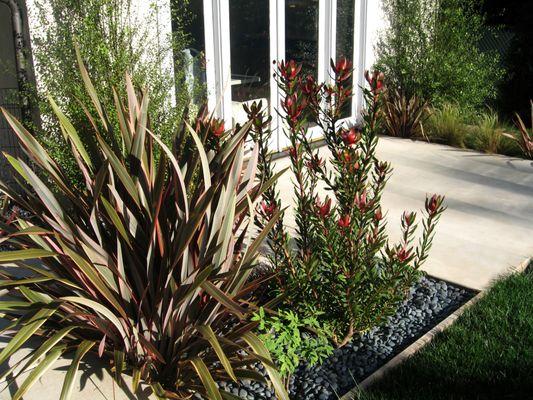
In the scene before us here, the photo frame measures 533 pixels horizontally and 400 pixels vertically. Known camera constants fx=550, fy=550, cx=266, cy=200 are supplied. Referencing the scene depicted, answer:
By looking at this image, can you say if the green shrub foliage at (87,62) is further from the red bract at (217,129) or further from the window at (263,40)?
the red bract at (217,129)

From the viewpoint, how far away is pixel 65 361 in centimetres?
264

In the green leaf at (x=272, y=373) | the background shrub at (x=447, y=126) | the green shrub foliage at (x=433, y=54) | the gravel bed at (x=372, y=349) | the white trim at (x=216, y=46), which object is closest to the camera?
the green leaf at (x=272, y=373)

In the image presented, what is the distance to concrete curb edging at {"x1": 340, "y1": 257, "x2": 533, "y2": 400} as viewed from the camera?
2.55 meters

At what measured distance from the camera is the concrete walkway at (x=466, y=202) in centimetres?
397

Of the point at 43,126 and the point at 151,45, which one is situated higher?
the point at 151,45

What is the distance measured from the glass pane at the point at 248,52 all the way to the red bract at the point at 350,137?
3701 millimetres

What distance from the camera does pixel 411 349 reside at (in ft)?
9.37

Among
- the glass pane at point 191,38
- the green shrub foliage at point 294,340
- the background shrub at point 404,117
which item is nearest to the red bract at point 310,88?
the green shrub foliage at point 294,340

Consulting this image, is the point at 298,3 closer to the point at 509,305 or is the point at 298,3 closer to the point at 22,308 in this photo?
the point at 509,305

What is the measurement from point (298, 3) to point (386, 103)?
2.08m

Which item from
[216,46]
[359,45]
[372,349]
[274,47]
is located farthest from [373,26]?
[372,349]

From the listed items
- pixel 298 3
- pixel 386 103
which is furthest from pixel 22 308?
pixel 386 103

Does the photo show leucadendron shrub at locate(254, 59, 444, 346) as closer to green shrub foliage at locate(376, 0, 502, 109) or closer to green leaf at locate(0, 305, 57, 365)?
green leaf at locate(0, 305, 57, 365)

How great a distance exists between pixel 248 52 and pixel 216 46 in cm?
56
